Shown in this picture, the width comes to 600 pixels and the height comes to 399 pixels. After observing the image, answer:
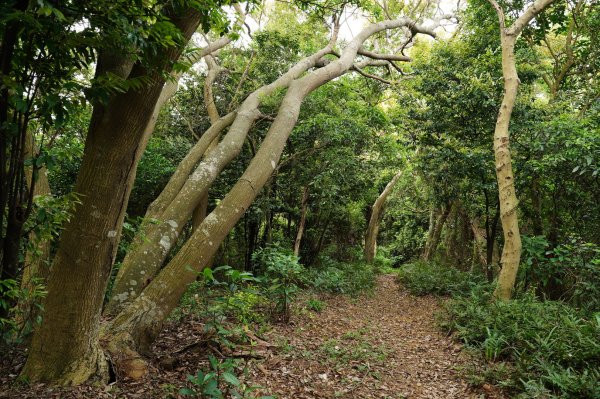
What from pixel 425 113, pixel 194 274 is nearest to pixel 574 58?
pixel 425 113

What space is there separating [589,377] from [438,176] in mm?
6284

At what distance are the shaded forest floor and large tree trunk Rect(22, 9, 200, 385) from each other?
24cm

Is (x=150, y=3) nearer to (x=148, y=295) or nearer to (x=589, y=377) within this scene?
(x=148, y=295)

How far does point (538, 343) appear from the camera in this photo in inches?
179

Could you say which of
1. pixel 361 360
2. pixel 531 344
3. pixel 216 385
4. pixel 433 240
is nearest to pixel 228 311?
pixel 361 360

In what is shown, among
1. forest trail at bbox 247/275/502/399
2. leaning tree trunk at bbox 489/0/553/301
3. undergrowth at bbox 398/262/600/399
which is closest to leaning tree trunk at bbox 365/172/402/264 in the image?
Result: forest trail at bbox 247/275/502/399

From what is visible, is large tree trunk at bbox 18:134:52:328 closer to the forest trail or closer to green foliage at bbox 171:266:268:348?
green foliage at bbox 171:266:268:348

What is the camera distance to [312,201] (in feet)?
36.8

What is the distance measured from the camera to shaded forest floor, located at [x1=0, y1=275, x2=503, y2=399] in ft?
10.8

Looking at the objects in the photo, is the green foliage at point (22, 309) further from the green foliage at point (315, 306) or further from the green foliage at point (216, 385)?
the green foliage at point (315, 306)

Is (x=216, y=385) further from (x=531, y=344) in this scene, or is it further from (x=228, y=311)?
(x=531, y=344)

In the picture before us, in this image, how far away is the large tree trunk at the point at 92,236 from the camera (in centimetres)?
256

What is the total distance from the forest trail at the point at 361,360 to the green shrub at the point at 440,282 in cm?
185

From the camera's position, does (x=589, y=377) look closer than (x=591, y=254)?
Answer: Yes
